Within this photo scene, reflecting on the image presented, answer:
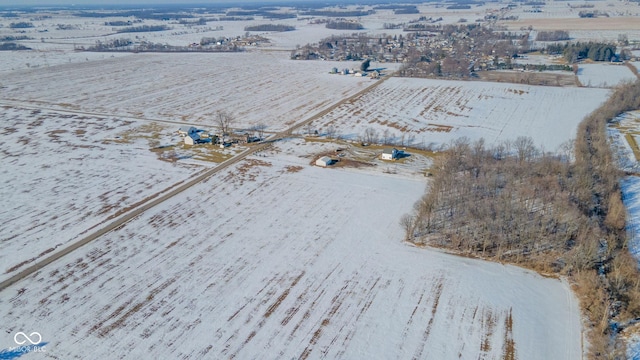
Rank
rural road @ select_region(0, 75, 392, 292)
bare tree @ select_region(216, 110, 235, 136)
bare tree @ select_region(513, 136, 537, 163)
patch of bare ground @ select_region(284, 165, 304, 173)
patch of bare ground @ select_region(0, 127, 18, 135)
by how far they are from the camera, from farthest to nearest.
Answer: patch of bare ground @ select_region(0, 127, 18, 135) → bare tree @ select_region(216, 110, 235, 136) → patch of bare ground @ select_region(284, 165, 304, 173) → bare tree @ select_region(513, 136, 537, 163) → rural road @ select_region(0, 75, 392, 292)

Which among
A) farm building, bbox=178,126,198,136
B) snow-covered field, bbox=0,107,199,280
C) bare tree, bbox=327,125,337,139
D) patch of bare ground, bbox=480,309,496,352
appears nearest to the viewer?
patch of bare ground, bbox=480,309,496,352

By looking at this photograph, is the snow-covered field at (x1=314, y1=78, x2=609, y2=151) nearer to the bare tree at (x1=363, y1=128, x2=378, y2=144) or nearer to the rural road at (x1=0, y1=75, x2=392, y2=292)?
the bare tree at (x1=363, y1=128, x2=378, y2=144)

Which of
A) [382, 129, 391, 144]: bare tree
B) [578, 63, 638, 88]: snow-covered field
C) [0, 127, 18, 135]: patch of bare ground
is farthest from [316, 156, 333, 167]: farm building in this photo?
[578, 63, 638, 88]: snow-covered field

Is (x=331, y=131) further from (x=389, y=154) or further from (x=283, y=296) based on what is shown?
(x=283, y=296)

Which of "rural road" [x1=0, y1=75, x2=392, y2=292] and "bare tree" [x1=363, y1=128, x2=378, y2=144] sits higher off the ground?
"bare tree" [x1=363, y1=128, x2=378, y2=144]

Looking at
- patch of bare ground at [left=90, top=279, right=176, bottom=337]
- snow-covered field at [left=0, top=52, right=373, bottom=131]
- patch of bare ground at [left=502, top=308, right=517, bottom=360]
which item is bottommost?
Answer: patch of bare ground at [left=502, top=308, right=517, bottom=360]

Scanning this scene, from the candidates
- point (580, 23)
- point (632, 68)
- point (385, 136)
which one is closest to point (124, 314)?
point (385, 136)
